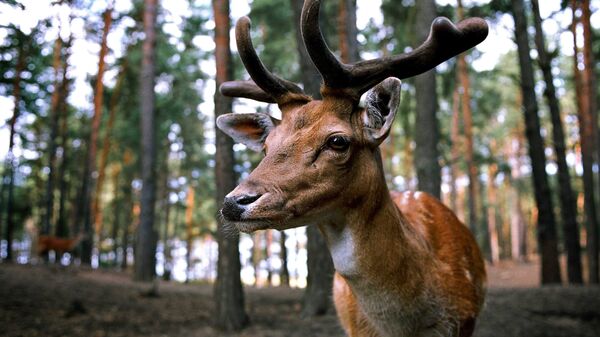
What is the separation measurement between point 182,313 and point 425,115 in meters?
5.73

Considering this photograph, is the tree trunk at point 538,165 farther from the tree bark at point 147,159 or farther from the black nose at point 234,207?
the black nose at point 234,207

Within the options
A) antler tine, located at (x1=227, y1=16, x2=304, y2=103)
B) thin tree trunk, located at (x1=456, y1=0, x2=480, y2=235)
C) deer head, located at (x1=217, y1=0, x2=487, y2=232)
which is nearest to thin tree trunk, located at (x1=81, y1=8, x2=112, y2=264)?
thin tree trunk, located at (x1=456, y1=0, x2=480, y2=235)

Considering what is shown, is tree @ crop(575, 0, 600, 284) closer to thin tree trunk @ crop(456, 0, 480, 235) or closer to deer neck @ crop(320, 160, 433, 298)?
thin tree trunk @ crop(456, 0, 480, 235)

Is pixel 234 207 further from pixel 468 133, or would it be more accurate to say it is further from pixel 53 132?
pixel 468 133

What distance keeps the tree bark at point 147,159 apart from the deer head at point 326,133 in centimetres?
1336

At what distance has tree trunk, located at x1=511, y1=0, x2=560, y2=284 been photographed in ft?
40.6

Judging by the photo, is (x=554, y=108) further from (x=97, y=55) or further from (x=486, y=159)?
(x=97, y=55)

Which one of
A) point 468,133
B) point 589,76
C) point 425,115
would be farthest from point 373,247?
point 468,133

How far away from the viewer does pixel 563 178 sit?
530 inches

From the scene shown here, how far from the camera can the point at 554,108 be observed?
45.0 feet

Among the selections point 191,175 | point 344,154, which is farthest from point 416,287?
point 191,175

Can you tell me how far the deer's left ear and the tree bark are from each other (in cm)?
1375

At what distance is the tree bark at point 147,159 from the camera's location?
1575 centimetres

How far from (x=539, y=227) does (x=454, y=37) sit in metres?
11.0
